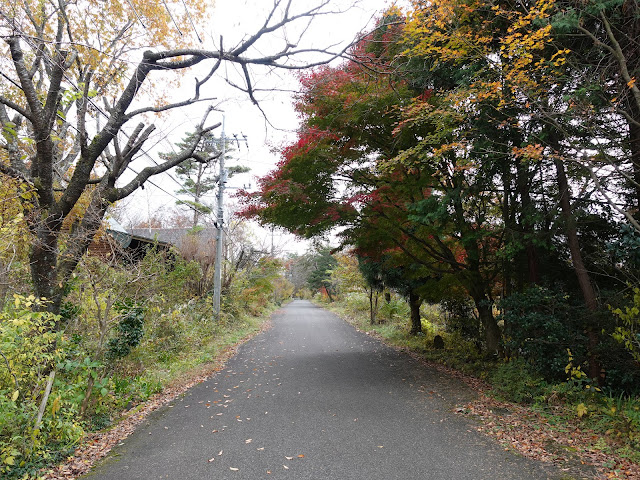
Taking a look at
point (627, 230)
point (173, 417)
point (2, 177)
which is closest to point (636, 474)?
point (627, 230)

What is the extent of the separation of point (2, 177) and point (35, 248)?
1.99m

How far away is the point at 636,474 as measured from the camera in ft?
11.8

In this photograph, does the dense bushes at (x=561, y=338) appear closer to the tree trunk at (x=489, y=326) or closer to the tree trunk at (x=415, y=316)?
the tree trunk at (x=489, y=326)

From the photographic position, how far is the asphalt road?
376 centimetres

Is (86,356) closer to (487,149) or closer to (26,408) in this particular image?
(26,408)

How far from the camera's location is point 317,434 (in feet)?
15.5

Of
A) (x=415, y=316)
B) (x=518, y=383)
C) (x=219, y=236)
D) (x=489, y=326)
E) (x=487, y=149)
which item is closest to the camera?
(x=487, y=149)

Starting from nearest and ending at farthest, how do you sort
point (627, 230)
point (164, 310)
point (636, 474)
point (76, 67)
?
point (636, 474) < point (627, 230) < point (76, 67) < point (164, 310)

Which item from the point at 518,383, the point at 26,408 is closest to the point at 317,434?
the point at 26,408

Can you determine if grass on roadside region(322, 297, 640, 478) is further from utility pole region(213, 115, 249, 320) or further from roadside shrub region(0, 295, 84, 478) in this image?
utility pole region(213, 115, 249, 320)

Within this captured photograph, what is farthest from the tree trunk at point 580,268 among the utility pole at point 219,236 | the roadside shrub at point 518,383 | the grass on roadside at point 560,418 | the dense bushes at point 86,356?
the utility pole at point 219,236

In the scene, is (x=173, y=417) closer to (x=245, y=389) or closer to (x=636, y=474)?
(x=245, y=389)

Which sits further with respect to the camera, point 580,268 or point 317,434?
point 580,268

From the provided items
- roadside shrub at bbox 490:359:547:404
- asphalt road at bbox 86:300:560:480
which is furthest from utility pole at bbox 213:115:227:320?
roadside shrub at bbox 490:359:547:404
